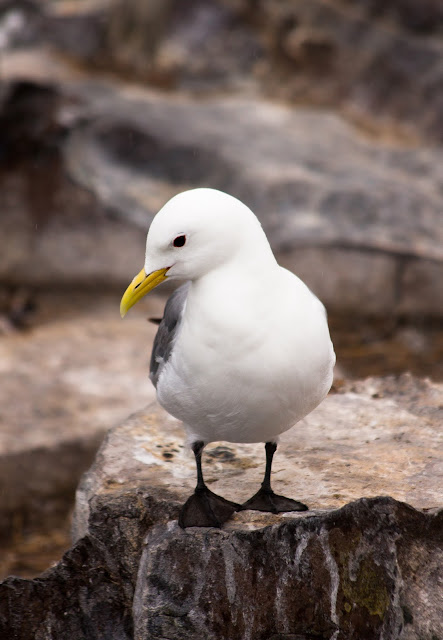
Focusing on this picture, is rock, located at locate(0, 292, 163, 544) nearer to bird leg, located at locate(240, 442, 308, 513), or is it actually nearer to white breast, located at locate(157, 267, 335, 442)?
bird leg, located at locate(240, 442, 308, 513)

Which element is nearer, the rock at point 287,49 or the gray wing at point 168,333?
the gray wing at point 168,333

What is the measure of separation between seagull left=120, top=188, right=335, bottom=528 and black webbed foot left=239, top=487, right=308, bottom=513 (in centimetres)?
43

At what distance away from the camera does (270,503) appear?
3.40 meters

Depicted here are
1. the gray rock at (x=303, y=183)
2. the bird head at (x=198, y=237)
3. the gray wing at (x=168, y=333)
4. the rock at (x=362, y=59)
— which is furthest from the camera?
the rock at (x=362, y=59)

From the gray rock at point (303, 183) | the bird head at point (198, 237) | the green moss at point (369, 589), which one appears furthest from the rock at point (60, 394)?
the bird head at point (198, 237)

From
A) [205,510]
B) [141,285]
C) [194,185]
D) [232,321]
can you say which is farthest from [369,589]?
[194,185]

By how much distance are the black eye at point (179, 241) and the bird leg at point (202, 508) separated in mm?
811

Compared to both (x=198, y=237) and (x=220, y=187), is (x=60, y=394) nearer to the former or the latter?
(x=220, y=187)

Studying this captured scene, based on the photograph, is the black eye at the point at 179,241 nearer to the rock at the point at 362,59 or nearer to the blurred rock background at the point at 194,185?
the blurred rock background at the point at 194,185

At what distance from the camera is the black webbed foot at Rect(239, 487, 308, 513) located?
336 centimetres

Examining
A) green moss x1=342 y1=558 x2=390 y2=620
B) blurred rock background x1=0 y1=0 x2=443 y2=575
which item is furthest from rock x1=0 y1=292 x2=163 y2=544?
green moss x1=342 y1=558 x2=390 y2=620

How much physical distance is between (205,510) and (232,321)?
33.7 inches

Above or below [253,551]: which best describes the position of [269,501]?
above

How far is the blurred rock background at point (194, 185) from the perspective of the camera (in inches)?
262
